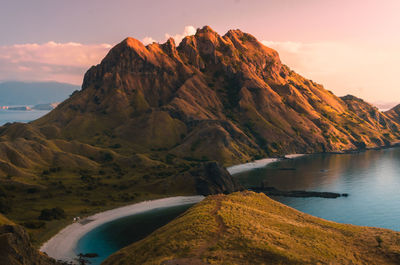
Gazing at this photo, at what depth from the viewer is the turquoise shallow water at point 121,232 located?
122 meters

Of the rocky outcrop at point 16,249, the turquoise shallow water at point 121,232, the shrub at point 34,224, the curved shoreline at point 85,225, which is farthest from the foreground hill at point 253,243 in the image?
the shrub at point 34,224

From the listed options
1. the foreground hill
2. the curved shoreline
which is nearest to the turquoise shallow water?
the curved shoreline

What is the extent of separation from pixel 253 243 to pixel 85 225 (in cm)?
10279

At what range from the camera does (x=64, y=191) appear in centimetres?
18900

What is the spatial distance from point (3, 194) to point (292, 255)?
518 ft

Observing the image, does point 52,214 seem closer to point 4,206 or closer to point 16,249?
point 4,206

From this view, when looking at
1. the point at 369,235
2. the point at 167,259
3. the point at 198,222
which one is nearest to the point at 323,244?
the point at 369,235

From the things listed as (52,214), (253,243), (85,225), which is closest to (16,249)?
(253,243)

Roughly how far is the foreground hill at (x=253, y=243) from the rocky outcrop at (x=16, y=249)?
713 inches

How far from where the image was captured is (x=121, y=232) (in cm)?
14000

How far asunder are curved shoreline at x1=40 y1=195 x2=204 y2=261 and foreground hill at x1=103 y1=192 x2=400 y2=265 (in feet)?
145

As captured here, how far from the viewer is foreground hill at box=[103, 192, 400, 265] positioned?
63.8 m

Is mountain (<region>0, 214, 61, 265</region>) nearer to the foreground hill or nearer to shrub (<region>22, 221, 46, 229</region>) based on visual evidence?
the foreground hill

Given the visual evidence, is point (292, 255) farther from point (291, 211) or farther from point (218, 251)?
point (291, 211)
